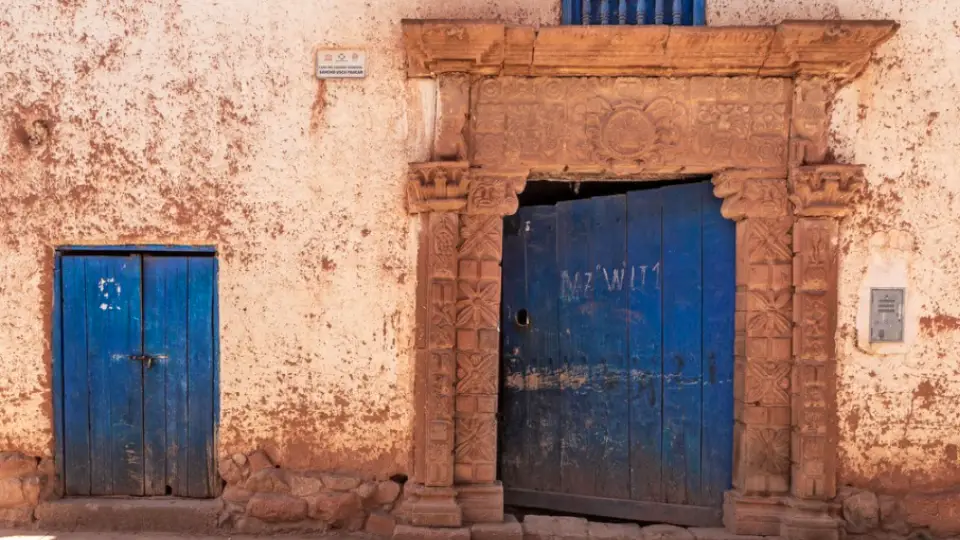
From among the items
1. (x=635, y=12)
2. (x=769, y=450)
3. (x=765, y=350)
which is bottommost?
(x=769, y=450)

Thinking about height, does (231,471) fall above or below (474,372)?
below

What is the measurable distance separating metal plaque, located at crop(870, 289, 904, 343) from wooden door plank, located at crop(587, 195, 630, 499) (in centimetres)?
137

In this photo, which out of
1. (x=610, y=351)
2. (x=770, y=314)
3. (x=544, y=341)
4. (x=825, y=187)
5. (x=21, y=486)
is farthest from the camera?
(x=544, y=341)

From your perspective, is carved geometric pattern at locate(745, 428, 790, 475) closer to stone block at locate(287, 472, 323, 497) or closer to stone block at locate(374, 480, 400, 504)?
stone block at locate(374, 480, 400, 504)

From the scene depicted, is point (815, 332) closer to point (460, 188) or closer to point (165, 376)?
point (460, 188)

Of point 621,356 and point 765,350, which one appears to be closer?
point 765,350

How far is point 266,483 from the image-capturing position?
393 cm

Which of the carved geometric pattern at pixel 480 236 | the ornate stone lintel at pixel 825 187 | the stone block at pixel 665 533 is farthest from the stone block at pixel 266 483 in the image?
the ornate stone lintel at pixel 825 187

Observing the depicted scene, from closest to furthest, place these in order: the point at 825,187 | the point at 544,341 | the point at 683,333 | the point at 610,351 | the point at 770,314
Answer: the point at 825,187, the point at 770,314, the point at 683,333, the point at 610,351, the point at 544,341

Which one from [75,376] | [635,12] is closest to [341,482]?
[75,376]

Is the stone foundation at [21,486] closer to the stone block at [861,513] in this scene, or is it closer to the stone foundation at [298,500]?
the stone foundation at [298,500]

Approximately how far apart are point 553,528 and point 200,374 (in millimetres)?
2240

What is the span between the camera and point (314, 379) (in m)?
3.97

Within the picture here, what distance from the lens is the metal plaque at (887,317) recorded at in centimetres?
383
